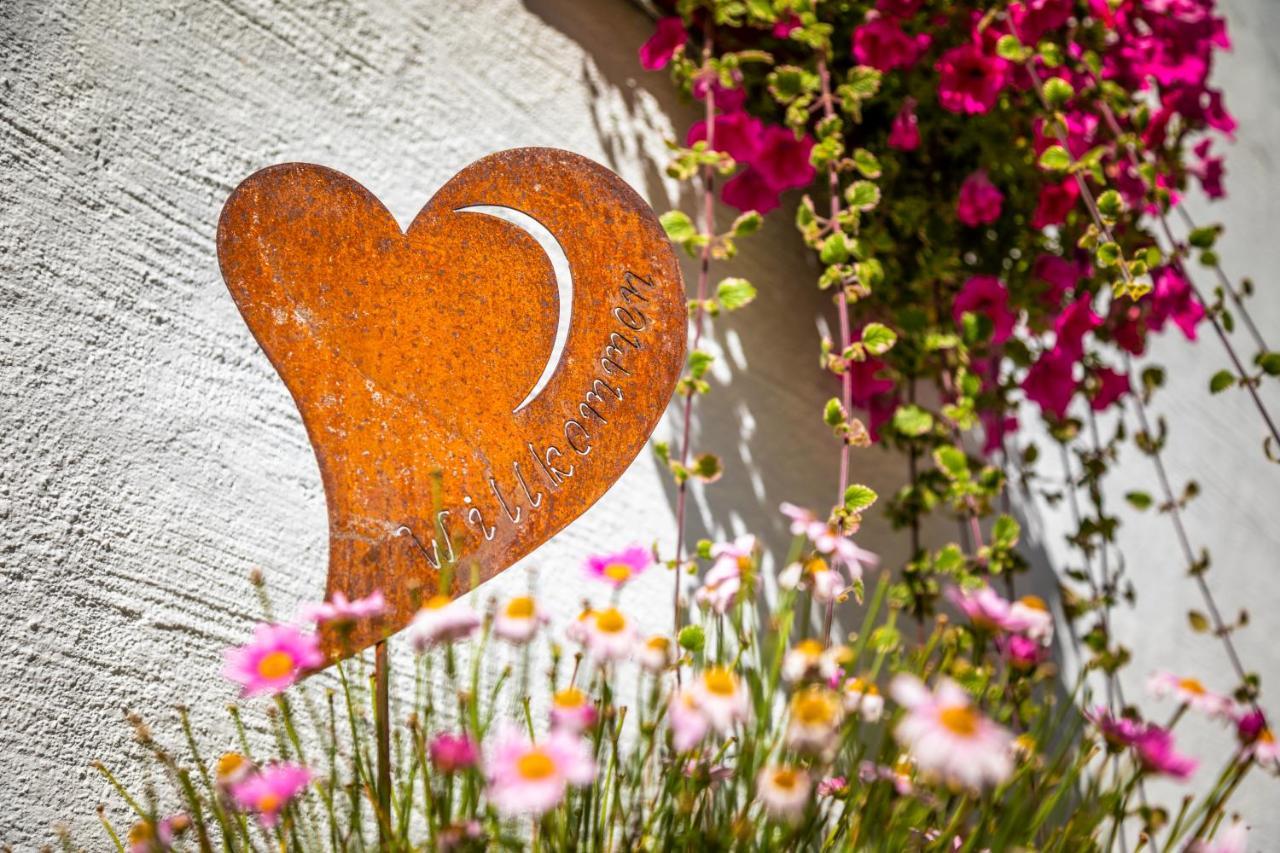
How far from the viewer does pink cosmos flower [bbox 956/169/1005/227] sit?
4.39 ft

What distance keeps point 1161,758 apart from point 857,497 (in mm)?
428

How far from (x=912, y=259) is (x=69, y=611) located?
1.10 meters

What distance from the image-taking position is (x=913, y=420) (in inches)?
50.4

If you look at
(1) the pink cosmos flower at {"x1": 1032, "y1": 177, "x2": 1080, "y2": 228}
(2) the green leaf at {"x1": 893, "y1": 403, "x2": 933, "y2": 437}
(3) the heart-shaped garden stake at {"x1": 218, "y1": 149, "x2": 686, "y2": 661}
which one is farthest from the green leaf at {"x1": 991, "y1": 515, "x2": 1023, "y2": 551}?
(3) the heart-shaped garden stake at {"x1": 218, "y1": 149, "x2": 686, "y2": 661}

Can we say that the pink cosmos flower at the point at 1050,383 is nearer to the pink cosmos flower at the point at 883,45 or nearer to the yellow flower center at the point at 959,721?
the pink cosmos flower at the point at 883,45

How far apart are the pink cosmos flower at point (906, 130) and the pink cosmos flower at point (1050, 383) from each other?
0.32m

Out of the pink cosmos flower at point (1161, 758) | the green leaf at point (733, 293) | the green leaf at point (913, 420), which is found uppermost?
the green leaf at point (913, 420)

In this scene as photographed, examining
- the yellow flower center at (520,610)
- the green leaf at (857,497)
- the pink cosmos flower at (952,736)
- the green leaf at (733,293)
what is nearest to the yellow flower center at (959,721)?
the pink cosmos flower at (952,736)

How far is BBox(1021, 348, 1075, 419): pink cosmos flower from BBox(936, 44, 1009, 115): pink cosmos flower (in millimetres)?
333

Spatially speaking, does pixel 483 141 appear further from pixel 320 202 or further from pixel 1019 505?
pixel 1019 505

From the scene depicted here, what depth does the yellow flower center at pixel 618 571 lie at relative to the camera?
24.7 inches

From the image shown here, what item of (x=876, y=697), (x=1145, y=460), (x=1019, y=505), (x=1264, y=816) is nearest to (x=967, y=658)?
(x=1019, y=505)

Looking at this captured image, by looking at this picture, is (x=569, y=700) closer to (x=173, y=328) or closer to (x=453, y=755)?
(x=453, y=755)

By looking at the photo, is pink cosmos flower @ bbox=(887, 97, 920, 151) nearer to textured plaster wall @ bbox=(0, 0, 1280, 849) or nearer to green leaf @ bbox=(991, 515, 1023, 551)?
textured plaster wall @ bbox=(0, 0, 1280, 849)
